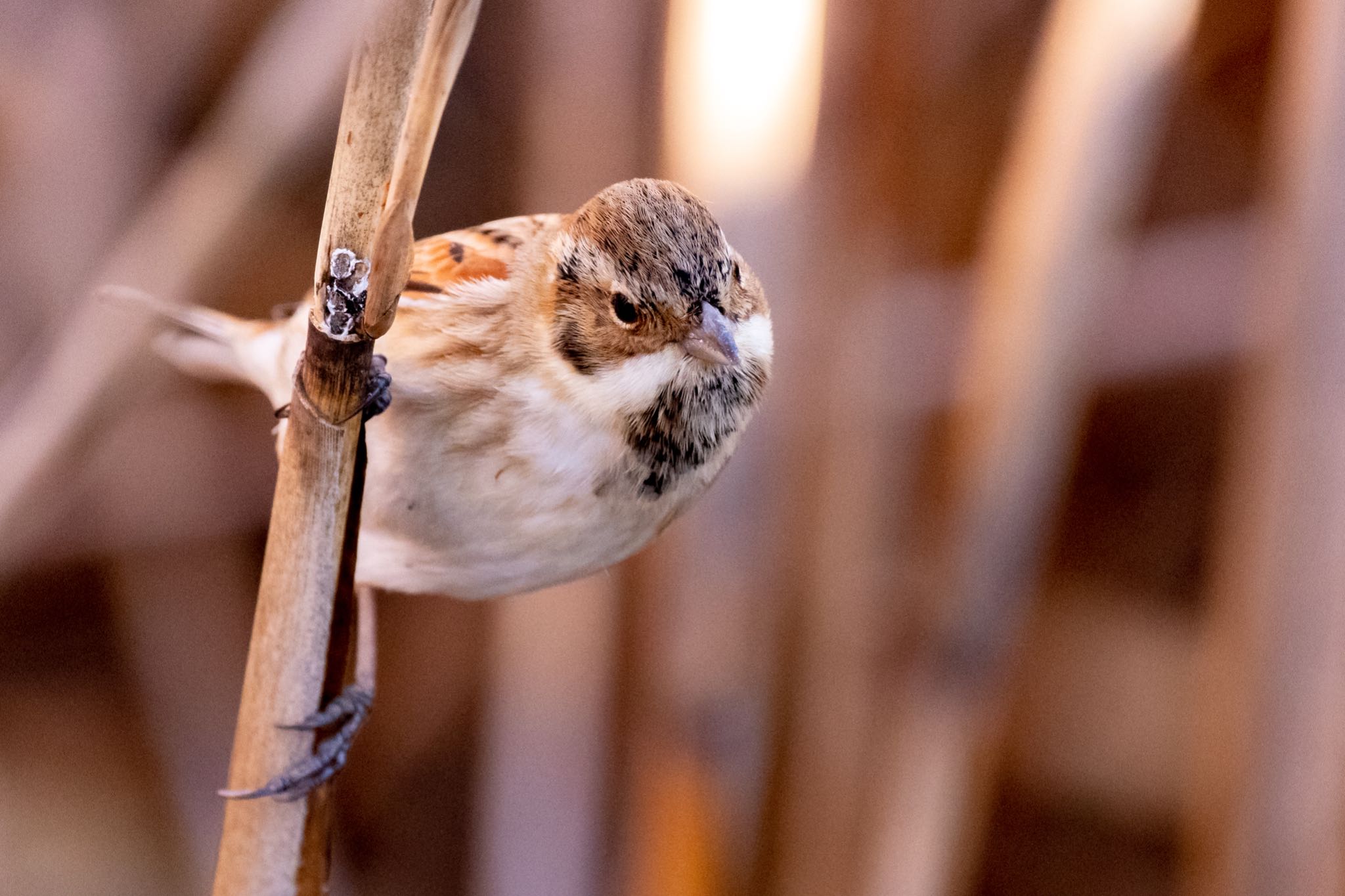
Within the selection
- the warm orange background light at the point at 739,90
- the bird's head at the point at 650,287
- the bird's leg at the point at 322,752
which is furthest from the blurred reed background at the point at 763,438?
the bird's leg at the point at 322,752

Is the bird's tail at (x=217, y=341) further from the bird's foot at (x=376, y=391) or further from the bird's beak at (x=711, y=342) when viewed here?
the bird's beak at (x=711, y=342)

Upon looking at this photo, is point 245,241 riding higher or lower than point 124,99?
lower

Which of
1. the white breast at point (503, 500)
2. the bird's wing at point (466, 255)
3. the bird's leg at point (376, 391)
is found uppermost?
the bird's wing at point (466, 255)

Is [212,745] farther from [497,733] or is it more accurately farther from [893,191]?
[893,191]

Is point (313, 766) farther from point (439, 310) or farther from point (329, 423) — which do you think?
point (439, 310)

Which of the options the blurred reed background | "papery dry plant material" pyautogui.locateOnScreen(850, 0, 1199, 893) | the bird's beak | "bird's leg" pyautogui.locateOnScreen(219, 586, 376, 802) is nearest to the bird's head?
the bird's beak

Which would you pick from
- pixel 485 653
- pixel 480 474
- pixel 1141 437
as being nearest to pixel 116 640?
pixel 485 653
